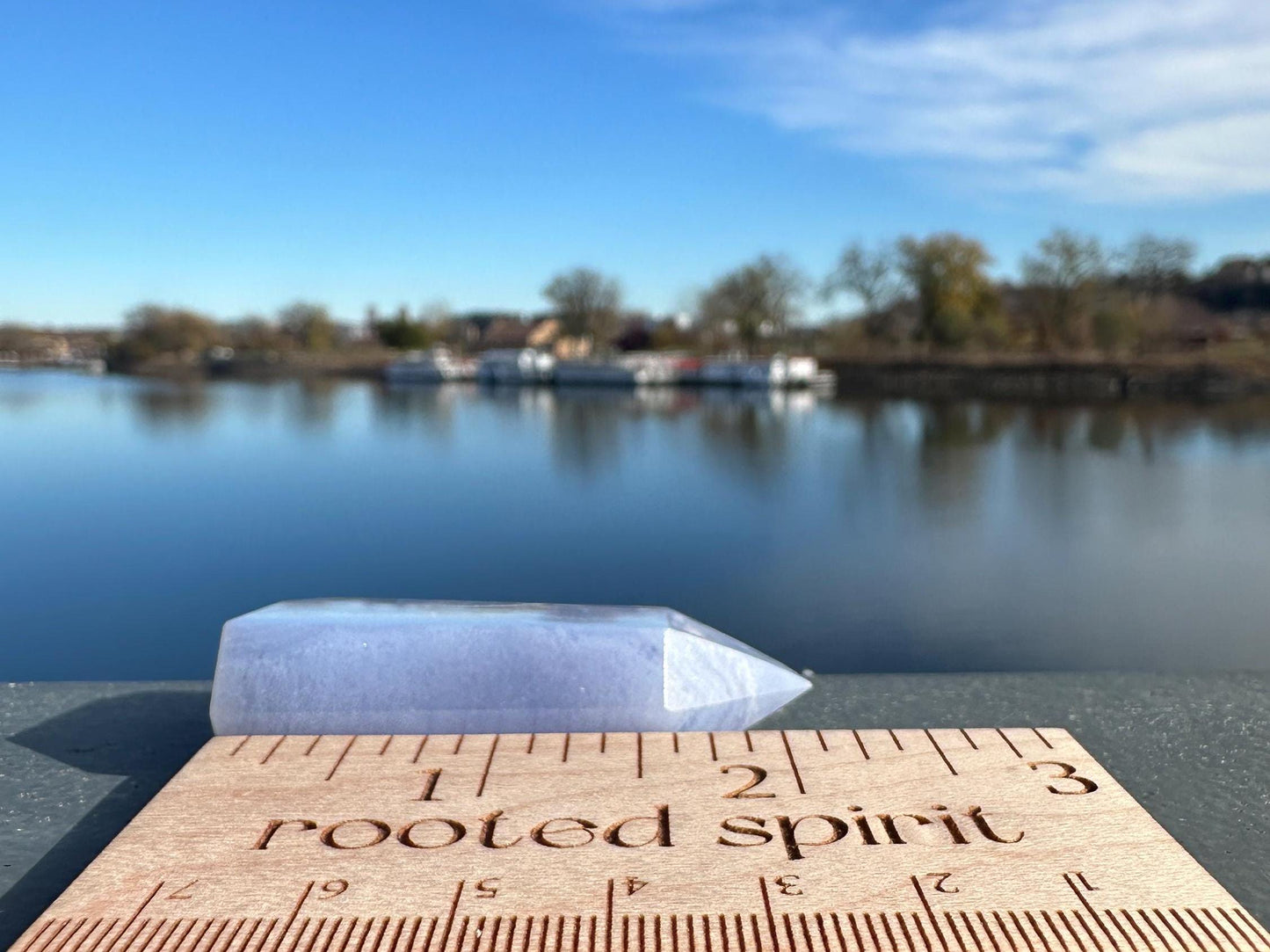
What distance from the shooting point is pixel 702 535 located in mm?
12625

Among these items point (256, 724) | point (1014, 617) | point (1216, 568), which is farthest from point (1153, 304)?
point (256, 724)

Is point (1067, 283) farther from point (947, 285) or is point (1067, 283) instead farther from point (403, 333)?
point (403, 333)

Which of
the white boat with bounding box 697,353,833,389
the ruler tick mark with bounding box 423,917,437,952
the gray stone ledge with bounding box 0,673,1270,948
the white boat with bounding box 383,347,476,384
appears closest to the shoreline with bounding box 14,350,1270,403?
the white boat with bounding box 697,353,833,389

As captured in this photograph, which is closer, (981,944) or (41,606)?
(981,944)

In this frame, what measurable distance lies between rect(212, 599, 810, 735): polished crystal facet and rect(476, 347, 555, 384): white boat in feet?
187

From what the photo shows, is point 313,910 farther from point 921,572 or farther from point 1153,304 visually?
point 1153,304

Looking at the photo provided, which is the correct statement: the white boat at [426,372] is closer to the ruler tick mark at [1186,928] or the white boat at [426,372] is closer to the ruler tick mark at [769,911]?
the ruler tick mark at [769,911]

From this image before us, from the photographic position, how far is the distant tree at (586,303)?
68312 mm

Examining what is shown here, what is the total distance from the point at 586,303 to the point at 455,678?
218ft

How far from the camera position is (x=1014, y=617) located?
853cm

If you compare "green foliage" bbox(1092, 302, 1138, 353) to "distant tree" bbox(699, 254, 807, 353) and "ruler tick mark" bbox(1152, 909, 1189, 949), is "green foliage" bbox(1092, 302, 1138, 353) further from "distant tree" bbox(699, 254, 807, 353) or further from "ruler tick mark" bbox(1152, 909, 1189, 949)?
"ruler tick mark" bbox(1152, 909, 1189, 949)

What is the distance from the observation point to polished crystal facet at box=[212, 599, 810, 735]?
Result: 9.38ft

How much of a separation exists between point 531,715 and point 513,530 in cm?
1027

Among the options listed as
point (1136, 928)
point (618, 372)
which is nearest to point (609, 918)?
point (1136, 928)
